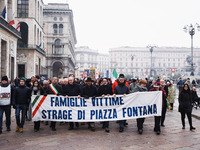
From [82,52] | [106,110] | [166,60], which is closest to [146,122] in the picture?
[106,110]

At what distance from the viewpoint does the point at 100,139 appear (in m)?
6.42

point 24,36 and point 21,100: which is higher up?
point 24,36

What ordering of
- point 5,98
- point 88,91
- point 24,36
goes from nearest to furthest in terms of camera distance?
point 5,98
point 88,91
point 24,36

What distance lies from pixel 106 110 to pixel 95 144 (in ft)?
5.65

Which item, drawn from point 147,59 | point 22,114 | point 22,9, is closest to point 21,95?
point 22,114

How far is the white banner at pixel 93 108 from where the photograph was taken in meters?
7.47

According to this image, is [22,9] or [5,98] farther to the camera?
[22,9]

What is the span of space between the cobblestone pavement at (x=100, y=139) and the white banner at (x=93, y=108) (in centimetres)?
46

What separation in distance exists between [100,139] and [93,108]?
130 centimetres

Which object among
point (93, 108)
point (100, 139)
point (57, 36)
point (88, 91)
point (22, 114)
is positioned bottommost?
point (100, 139)

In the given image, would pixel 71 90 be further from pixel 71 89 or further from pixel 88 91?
pixel 88 91

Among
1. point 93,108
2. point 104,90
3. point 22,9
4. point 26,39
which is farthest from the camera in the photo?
point 26,39

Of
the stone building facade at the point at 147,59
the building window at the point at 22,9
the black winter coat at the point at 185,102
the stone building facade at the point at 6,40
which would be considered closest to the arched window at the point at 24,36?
the building window at the point at 22,9

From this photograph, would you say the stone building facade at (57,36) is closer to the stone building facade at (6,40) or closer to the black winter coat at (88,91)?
the stone building facade at (6,40)
